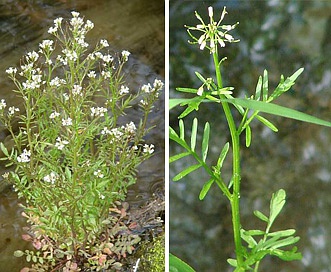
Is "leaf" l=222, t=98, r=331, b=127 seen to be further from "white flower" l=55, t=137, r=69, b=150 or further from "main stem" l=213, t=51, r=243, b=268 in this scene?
"white flower" l=55, t=137, r=69, b=150

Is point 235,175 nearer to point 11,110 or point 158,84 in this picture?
point 158,84

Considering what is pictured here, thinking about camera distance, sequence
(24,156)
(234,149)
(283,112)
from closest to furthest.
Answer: (283,112) < (234,149) < (24,156)

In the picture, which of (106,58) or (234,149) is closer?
(234,149)

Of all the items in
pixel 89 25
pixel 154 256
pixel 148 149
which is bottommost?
pixel 154 256

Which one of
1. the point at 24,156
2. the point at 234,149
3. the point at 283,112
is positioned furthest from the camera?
the point at 24,156

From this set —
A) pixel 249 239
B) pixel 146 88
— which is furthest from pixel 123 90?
pixel 249 239

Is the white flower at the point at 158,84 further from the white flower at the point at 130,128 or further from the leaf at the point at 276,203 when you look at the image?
the leaf at the point at 276,203

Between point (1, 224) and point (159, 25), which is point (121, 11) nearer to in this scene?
point (159, 25)
